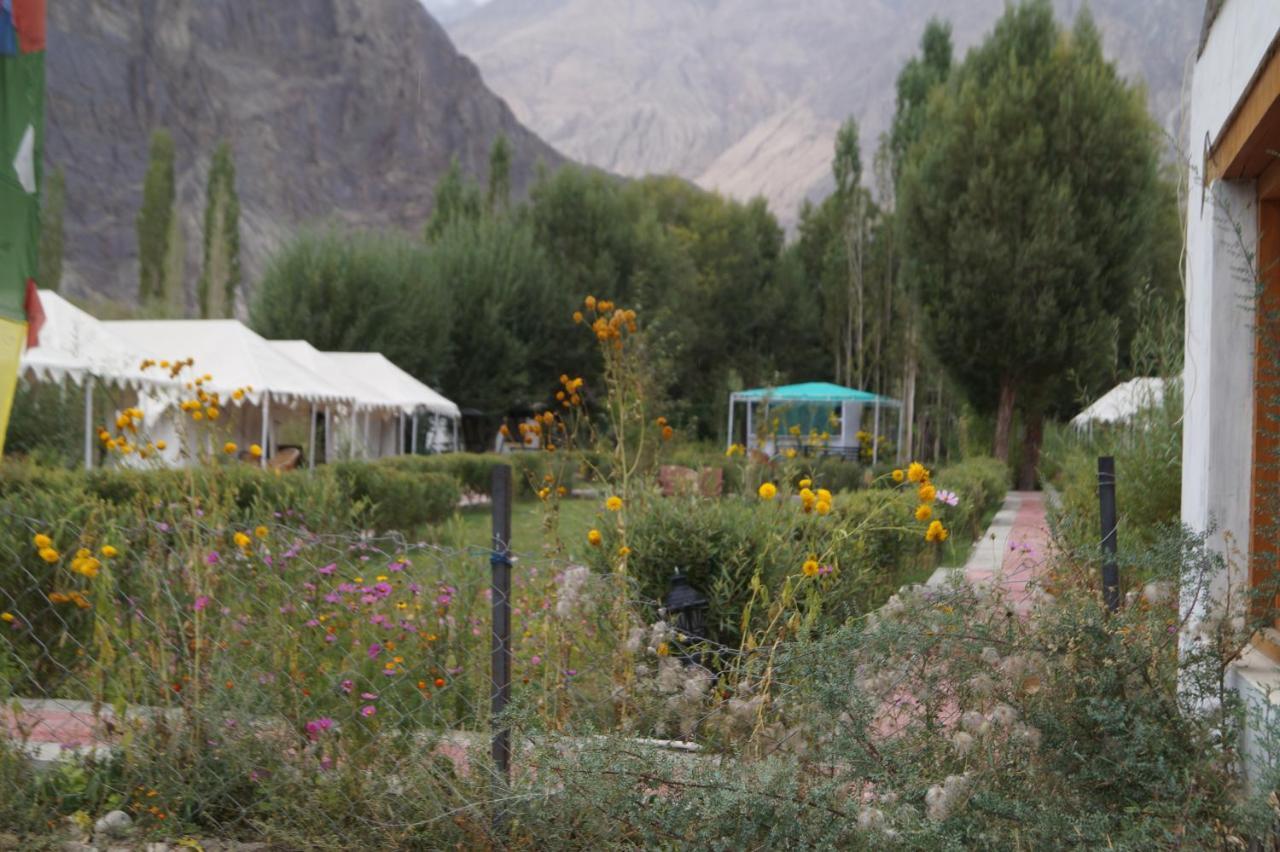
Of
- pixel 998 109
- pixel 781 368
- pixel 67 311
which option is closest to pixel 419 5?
pixel 781 368

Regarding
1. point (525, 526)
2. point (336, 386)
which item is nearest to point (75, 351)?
point (525, 526)

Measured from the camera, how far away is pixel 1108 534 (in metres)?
4.04

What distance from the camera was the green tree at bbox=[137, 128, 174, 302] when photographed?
46.8m

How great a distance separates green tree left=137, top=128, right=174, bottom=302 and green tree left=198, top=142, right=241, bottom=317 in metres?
1.82

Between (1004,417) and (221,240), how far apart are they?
3376cm

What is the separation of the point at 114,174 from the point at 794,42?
139221mm

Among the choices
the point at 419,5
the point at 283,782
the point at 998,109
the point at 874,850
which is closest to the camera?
the point at 874,850

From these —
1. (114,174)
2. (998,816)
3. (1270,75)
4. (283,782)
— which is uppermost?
(114,174)

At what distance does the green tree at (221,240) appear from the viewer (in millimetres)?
45219

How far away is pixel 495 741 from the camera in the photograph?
3.05m

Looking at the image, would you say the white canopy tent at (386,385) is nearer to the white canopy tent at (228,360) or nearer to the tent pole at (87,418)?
the white canopy tent at (228,360)

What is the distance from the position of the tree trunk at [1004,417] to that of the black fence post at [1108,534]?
18678 millimetres

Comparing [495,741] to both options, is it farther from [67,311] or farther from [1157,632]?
[67,311]

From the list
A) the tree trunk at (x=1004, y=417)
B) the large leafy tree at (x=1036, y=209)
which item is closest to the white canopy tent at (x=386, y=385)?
the large leafy tree at (x=1036, y=209)
